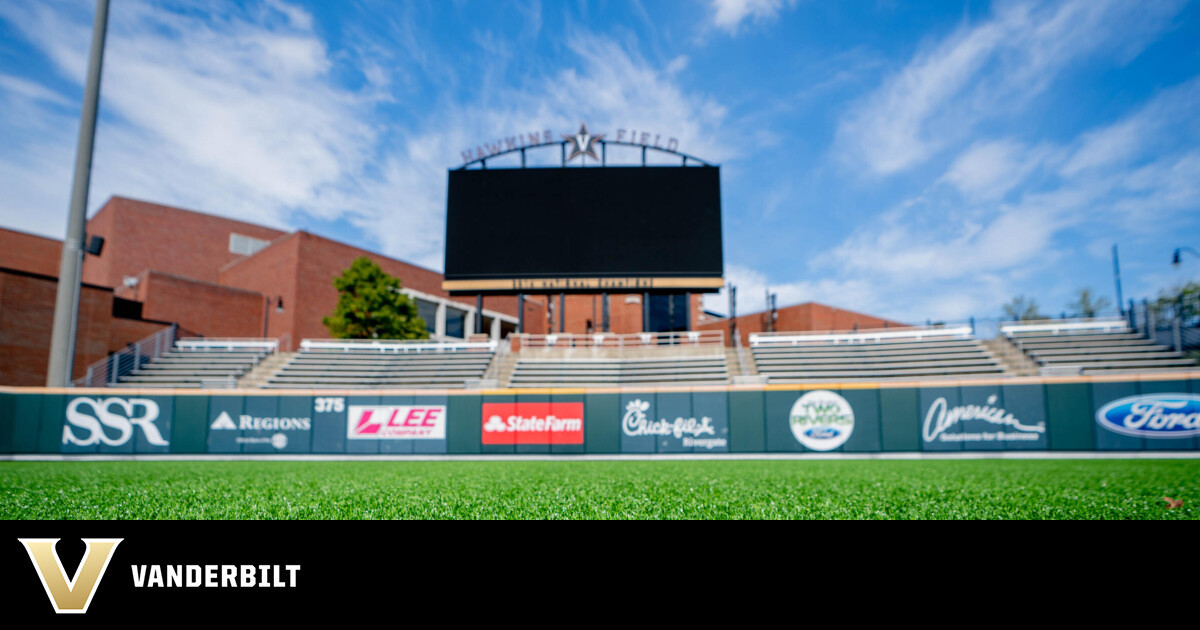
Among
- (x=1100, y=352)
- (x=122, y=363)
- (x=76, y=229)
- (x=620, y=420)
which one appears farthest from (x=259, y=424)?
(x=1100, y=352)

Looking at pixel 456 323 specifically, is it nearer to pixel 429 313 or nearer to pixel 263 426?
pixel 429 313

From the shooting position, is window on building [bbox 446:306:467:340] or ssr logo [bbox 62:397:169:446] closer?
ssr logo [bbox 62:397:169:446]

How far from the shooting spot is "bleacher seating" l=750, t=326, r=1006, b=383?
72.6 feet

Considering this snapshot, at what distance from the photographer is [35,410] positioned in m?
15.6

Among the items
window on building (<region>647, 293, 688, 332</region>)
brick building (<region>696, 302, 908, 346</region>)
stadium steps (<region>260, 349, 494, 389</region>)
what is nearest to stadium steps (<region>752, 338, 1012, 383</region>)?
stadium steps (<region>260, 349, 494, 389</region>)

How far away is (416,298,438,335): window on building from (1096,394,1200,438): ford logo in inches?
1520

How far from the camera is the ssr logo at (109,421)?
15.8 meters

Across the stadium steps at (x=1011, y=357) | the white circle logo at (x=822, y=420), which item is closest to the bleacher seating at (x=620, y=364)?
the white circle logo at (x=822, y=420)

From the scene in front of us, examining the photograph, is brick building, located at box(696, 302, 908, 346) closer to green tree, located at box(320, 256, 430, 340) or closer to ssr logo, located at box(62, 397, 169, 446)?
green tree, located at box(320, 256, 430, 340)

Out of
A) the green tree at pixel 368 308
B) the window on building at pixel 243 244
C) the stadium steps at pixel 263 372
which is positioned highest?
the window on building at pixel 243 244

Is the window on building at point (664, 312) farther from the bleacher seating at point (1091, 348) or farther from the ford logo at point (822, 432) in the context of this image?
the ford logo at point (822, 432)
